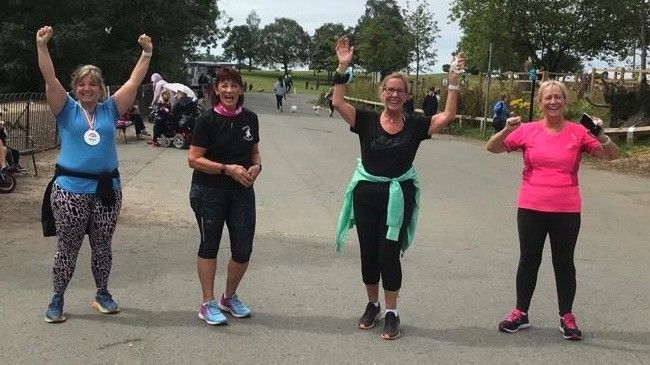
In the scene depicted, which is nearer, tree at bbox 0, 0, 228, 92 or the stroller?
the stroller

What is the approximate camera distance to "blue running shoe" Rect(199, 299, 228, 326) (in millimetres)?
4699

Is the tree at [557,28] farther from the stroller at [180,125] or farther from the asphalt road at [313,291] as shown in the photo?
the asphalt road at [313,291]


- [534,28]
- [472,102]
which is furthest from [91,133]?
[534,28]

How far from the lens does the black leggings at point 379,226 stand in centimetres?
460

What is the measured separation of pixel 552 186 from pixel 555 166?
0.44ft

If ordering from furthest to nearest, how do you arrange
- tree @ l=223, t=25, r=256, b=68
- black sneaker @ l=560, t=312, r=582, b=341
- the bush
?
tree @ l=223, t=25, r=256, b=68, the bush, black sneaker @ l=560, t=312, r=582, b=341

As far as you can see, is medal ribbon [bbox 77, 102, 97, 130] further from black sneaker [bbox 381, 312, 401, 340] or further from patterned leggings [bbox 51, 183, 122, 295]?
black sneaker [bbox 381, 312, 401, 340]

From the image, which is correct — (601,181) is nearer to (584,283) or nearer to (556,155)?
(584,283)

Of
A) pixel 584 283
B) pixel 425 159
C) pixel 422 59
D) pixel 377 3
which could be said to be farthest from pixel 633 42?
pixel 377 3

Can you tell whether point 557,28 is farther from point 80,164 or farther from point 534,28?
point 80,164

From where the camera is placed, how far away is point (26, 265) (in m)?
6.07

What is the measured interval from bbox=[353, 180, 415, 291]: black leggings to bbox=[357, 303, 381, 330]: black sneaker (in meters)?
0.22

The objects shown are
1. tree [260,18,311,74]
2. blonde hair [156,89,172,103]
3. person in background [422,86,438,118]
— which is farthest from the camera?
tree [260,18,311,74]

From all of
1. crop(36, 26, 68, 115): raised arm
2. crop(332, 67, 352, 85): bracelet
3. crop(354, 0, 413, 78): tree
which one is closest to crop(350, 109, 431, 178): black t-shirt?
crop(332, 67, 352, 85): bracelet
